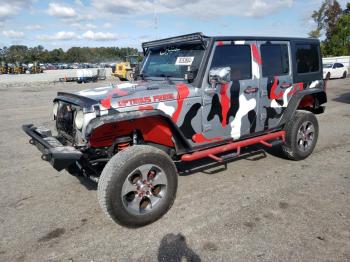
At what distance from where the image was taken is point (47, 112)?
40.8ft

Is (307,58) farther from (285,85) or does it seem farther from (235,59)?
(235,59)

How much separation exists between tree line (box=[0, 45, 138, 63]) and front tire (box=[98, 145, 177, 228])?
9061 cm

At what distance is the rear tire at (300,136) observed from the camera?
553 centimetres

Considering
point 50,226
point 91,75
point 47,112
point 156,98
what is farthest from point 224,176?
point 91,75

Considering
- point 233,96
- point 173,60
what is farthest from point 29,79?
point 233,96

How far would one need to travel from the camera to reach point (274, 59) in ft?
17.3

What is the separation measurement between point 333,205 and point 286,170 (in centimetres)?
132

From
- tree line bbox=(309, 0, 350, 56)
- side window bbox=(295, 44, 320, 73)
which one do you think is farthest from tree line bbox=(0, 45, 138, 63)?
side window bbox=(295, 44, 320, 73)

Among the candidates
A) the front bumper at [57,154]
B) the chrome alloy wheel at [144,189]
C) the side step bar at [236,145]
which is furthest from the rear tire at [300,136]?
the front bumper at [57,154]

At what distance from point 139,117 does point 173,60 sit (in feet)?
4.78

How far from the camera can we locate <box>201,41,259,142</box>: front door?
4387 millimetres

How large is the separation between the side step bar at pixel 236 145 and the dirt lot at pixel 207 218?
0.48 meters

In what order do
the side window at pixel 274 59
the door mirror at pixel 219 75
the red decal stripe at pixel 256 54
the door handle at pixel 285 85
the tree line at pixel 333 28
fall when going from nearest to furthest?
the door mirror at pixel 219 75 → the red decal stripe at pixel 256 54 → the side window at pixel 274 59 → the door handle at pixel 285 85 → the tree line at pixel 333 28

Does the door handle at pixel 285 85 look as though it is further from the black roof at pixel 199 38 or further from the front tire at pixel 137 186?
the front tire at pixel 137 186
